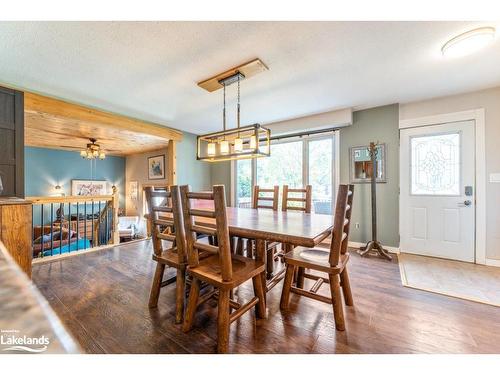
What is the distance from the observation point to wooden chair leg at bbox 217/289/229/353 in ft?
4.27

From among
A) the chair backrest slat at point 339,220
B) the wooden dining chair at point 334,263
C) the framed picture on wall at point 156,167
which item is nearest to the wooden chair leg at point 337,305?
the wooden dining chair at point 334,263

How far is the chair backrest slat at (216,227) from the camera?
124cm

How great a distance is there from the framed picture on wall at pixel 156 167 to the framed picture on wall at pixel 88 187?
1818 millimetres

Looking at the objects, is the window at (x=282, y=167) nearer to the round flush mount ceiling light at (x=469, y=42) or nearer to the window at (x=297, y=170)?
the window at (x=297, y=170)

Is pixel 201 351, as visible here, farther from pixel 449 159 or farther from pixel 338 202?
pixel 449 159

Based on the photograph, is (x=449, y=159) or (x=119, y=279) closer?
(x=119, y=279)

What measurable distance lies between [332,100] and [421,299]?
8.47 feet

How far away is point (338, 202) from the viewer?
1.40 metres

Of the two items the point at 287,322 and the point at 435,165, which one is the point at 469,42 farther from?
the point at 287,322

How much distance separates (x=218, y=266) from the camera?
1525 millimetres

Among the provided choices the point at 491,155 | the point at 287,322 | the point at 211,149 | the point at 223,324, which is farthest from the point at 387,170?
the point at 223,324

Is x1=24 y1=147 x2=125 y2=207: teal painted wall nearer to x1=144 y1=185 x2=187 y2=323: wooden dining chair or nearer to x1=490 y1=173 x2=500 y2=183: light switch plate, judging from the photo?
x1=144 y1=185 x2=187 y2=323: wooden dining chair
